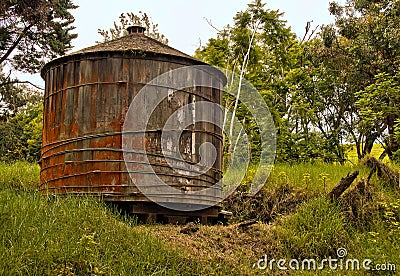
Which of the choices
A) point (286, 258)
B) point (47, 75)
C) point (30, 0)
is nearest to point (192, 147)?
point (286, 258)

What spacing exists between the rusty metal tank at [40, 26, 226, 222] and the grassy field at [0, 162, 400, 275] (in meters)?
0.50

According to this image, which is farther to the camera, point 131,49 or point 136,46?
point 136,46

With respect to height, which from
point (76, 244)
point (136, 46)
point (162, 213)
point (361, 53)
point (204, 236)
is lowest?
point (204, 236)

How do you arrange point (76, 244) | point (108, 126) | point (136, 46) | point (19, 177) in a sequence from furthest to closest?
point (19, 177)
point (136, 46)
point (108, 126)
point (76, 244)

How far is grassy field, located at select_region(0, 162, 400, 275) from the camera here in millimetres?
6484

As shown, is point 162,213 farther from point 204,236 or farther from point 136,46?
point 136,46

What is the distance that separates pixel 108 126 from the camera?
9.05 m

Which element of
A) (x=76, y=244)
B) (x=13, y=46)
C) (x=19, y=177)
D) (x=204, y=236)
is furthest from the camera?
(x=13, y=46)

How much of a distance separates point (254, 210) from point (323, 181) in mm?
1660

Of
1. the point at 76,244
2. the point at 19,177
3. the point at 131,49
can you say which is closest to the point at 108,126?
the point at 131,49

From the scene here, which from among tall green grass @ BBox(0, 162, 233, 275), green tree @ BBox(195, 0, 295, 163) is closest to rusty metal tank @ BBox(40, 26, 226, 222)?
tall green grass @ BBox(0, 162, 233, 275)

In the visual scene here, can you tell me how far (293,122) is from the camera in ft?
65.3

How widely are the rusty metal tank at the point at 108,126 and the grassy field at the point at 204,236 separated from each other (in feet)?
1.63

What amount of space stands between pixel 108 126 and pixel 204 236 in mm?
2520
